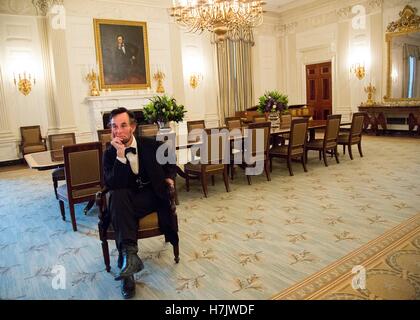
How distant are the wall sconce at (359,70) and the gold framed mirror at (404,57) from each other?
2.20 feet

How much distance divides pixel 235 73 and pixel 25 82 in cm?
584

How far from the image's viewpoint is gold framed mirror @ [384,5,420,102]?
27.9 feet

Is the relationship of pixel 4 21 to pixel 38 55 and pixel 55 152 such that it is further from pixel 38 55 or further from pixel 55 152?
pixel 55 152

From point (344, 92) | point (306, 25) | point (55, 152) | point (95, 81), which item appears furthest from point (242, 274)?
point (306, 25)

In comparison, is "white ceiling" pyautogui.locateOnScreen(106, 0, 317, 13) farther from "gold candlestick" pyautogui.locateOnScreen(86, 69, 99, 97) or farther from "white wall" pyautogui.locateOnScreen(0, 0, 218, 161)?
"gold candlestick" pyautogui.locateOnScreen(86, 69, 99, 97)

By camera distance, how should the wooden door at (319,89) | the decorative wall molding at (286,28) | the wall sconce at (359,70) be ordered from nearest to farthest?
1. the wall sconce at (359,70)
2. the wooden door at (319,89)
3. the decorative wall molding at (286,28)

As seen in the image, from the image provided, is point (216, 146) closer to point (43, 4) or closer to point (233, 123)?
point (233, 123)

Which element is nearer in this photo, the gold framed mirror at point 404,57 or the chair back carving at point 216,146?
the chair back carving at point 216,146

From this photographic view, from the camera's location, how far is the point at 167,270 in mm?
2586

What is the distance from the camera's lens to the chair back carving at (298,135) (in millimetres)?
5117

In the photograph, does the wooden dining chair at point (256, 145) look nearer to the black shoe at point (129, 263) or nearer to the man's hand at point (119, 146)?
the man's hand at point (119, 146)

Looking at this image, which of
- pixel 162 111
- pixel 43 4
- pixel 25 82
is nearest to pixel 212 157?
pixel 162 111

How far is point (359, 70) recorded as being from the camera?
9.57 meters

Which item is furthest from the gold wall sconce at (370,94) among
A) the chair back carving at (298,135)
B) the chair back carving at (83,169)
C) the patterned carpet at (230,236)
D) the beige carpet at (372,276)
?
the chair back carving at (83,169)
